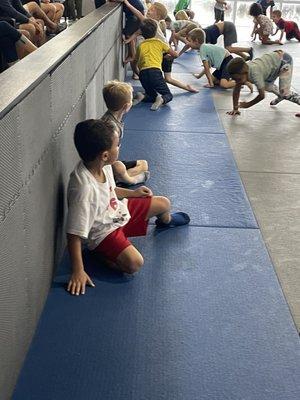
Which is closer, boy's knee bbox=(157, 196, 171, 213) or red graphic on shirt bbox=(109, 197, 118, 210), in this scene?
red graphic on shirt bbox=(109, 197, 118, 210)

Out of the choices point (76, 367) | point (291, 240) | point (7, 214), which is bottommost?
point (291, 240)

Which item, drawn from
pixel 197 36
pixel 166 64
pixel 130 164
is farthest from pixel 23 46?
pixel 197 36

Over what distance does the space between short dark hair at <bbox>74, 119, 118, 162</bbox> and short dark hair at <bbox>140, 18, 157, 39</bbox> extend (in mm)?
4315

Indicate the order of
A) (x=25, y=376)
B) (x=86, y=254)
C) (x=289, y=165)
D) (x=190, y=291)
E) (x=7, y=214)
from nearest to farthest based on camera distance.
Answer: (x=7, y=214), (x=25, y=376), (x=190, y=291), (x=86, y=254), (x=289, y=165)

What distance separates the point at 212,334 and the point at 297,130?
3937mm

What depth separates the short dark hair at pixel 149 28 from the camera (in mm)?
6747

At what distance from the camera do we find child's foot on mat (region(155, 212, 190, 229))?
3563 mm

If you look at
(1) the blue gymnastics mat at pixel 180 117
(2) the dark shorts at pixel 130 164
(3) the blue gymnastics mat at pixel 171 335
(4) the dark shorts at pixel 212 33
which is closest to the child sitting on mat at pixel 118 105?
(2) the dark shorts at pixel 130 164

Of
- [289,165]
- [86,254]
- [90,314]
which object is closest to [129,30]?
[289,165]

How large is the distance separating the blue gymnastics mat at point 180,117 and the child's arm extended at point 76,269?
3.19m

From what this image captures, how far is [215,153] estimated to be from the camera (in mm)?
5141

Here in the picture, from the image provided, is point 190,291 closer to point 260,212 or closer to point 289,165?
point 260,212

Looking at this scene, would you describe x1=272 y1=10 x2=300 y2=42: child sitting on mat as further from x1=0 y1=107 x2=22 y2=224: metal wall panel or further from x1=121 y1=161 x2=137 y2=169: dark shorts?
x1=0 y1=107 x2=22 y2=224: metal wall panel

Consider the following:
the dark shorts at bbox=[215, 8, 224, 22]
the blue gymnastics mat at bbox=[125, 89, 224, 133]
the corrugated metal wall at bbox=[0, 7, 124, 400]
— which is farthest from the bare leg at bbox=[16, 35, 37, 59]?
the dark shorts at bbox=[215, 8, 224, 22]
